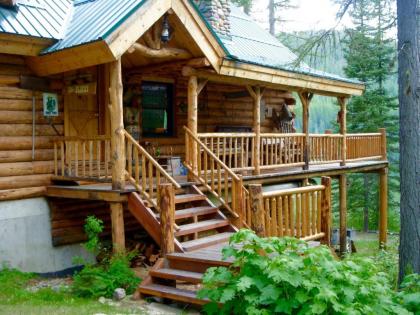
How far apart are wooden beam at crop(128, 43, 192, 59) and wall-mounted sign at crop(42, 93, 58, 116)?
7.07 feet

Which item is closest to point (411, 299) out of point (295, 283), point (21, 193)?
point (295, 283)

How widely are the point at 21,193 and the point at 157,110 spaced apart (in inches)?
188

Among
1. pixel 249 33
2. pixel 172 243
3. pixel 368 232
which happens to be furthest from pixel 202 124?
pixel 368 232

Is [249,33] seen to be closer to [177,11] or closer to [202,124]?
[202,124]

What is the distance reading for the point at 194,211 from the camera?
9.38m

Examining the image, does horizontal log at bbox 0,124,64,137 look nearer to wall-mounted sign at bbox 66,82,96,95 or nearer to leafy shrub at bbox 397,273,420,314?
wall-mounted sign at bbox 66,82,96,95

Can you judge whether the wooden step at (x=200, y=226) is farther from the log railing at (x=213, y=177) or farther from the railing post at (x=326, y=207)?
the railing post at (x=326, y=207)

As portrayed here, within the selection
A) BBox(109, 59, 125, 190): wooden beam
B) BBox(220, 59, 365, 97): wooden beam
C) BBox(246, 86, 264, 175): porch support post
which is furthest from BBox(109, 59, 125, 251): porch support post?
BBox(246, 86, 264, 175): porch support post

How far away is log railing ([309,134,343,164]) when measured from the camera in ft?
47.8

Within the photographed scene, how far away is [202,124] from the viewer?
48.5 feet

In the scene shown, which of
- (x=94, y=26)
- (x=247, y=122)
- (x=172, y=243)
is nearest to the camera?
(x=172, y=243)

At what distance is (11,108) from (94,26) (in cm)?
236

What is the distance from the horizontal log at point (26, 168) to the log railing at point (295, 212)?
4.33 m

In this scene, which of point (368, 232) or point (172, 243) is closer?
point (172, 243)
